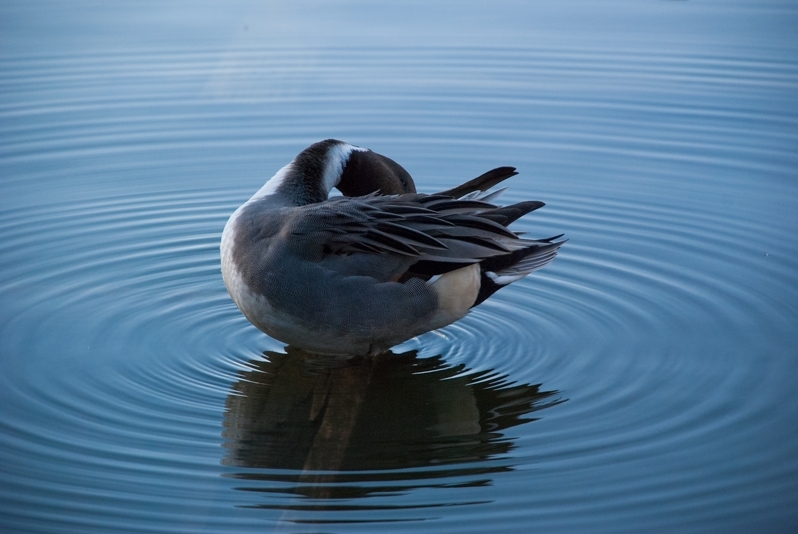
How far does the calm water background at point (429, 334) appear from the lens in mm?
4125

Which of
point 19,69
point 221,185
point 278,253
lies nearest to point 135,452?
point 278,253

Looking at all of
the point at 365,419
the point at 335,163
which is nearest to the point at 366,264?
the point at 365,419

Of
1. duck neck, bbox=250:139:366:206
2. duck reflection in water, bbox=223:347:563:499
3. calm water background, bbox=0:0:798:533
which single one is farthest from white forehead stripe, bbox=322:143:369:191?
duck reflection in water, bbox=223:347:563:499

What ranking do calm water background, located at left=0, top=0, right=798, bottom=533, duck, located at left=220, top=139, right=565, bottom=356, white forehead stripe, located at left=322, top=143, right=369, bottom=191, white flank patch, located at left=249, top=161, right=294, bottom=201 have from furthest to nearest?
white forehead stripe, located at left=322, top=143, right=369, bottom=191, white flank patch, located at left=249, top=161, right=294, bottom=201, duck, located at left=220, top=139, right=565, bottom=356, calm water background, located at left=0, top=0, right=798, bottom=533

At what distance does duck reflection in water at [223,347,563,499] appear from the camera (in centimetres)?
427

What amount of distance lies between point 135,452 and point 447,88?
5946 mm

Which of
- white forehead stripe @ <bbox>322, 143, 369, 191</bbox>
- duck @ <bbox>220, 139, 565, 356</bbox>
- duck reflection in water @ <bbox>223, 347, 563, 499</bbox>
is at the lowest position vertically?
duck reflection in water @ <bbox>223, 347, 563, 499</bbox>

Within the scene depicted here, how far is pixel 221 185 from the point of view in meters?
7.79

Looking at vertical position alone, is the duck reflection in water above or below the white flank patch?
below

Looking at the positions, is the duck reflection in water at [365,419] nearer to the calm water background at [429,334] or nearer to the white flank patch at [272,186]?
the calm water background at [429,334]

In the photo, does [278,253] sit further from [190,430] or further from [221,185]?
[221,185]

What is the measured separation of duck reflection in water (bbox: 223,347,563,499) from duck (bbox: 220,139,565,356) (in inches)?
7.0

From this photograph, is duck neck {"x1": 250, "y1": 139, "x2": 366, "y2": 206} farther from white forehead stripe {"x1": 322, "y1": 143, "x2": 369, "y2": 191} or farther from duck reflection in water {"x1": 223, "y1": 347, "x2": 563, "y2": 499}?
duck reflection in water {"x1": 223, "y1": 347, "x2": 563, "y2": 499}

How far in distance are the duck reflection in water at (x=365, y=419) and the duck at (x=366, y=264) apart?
0.18 meters
